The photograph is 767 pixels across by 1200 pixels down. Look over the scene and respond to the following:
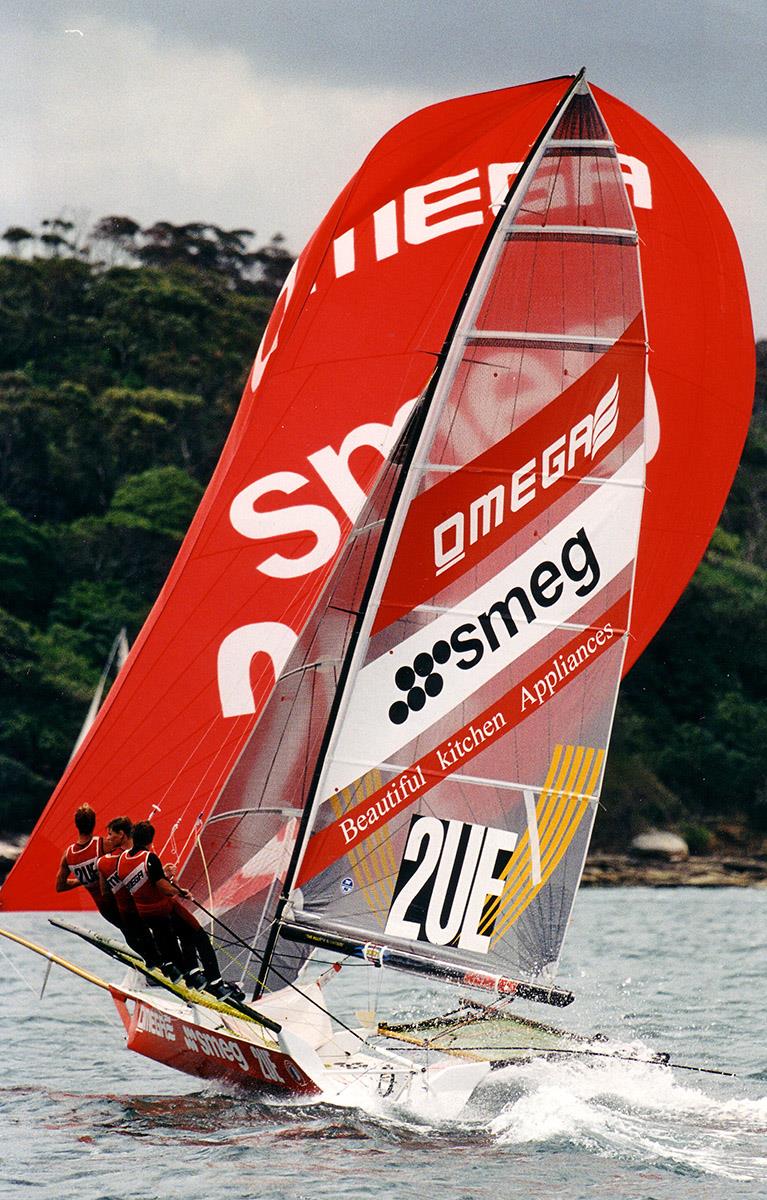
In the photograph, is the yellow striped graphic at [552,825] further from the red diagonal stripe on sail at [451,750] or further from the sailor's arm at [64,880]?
the sailor's arm at [64,880]

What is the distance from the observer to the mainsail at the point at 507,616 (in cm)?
919

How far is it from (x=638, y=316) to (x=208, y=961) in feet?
12.4

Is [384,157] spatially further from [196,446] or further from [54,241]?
[54,241]

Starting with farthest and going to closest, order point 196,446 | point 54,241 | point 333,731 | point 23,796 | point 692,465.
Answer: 1. point 54,241
2. point 196,446
3. point 23,796
4. point 692,465
5. point 333,731

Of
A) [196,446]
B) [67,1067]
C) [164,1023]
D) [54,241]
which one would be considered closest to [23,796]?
[196,446]

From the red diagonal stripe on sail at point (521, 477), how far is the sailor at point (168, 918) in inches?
60.6

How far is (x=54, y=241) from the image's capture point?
60.4 metres

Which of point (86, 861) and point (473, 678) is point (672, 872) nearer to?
point (473, 678)

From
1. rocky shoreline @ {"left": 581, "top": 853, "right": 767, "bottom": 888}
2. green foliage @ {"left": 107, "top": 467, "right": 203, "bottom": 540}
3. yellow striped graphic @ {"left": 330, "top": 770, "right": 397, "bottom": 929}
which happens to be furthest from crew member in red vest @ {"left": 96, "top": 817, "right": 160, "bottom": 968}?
green foliage @ {"left": 107, "top": 467, "right": 203, "bottom": 540}

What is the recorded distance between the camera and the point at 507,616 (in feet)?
30.7

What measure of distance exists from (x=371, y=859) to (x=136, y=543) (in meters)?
32.3

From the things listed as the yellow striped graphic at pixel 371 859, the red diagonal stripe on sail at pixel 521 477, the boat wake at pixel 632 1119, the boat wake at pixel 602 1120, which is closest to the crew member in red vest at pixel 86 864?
the yellow striped graphic at pixel 371 859

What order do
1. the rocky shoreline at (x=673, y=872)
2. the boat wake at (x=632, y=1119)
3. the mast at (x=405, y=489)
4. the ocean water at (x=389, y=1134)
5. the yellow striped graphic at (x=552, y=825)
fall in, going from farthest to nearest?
the rocky shoreline at (x=673, y=872) → the yellow striped graphic at (x=552, y=825) → the mast at (x=405, y=489) → the boat wake at (x=632, y=1119) → the ocean water at (x=389, y=1134)

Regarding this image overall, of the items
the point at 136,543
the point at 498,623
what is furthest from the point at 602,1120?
the point at 136,543
